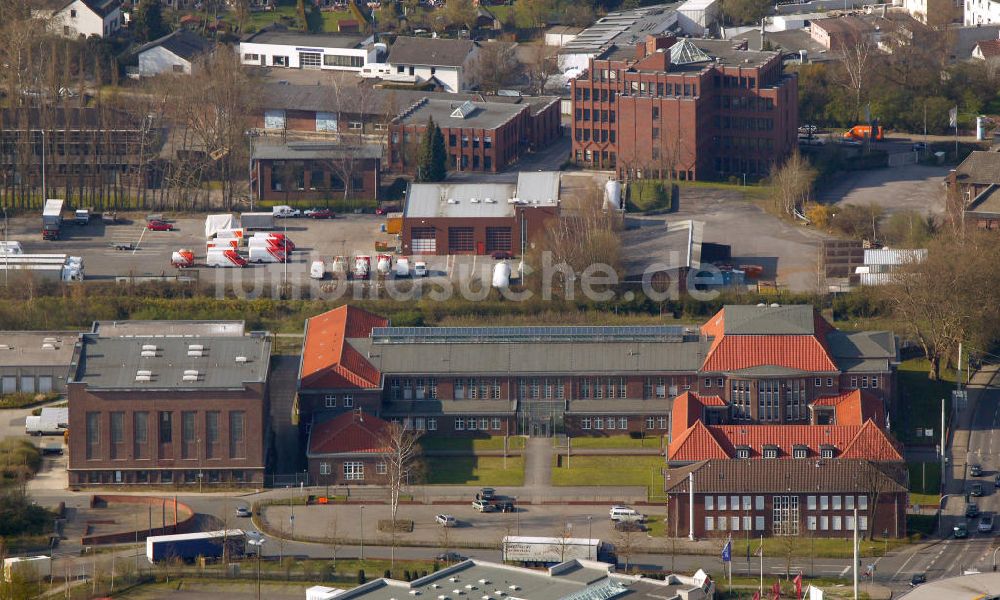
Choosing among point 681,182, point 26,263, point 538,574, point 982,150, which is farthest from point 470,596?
point 982,150

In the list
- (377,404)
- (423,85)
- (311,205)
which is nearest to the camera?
(377,404)

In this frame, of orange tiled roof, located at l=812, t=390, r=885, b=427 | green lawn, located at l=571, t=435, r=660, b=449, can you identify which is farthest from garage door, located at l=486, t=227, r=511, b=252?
orange tiled roof, located at l=812, t=390, r=885, b=427

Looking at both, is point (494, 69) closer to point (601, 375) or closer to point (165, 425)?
point (601, 375)

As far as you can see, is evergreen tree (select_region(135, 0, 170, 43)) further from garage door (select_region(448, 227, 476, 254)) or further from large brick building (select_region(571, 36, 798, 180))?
garage door (select_region(448, 227, 476, 254))

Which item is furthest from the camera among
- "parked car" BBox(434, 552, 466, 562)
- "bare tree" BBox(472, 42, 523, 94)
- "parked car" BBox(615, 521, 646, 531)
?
"bare tree" BBox(472, 42, 523, 94)

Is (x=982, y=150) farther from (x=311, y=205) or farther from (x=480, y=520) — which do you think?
(x=480, y=520)

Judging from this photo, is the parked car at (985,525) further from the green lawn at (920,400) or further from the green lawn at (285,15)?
the green lawn at (285,15)
